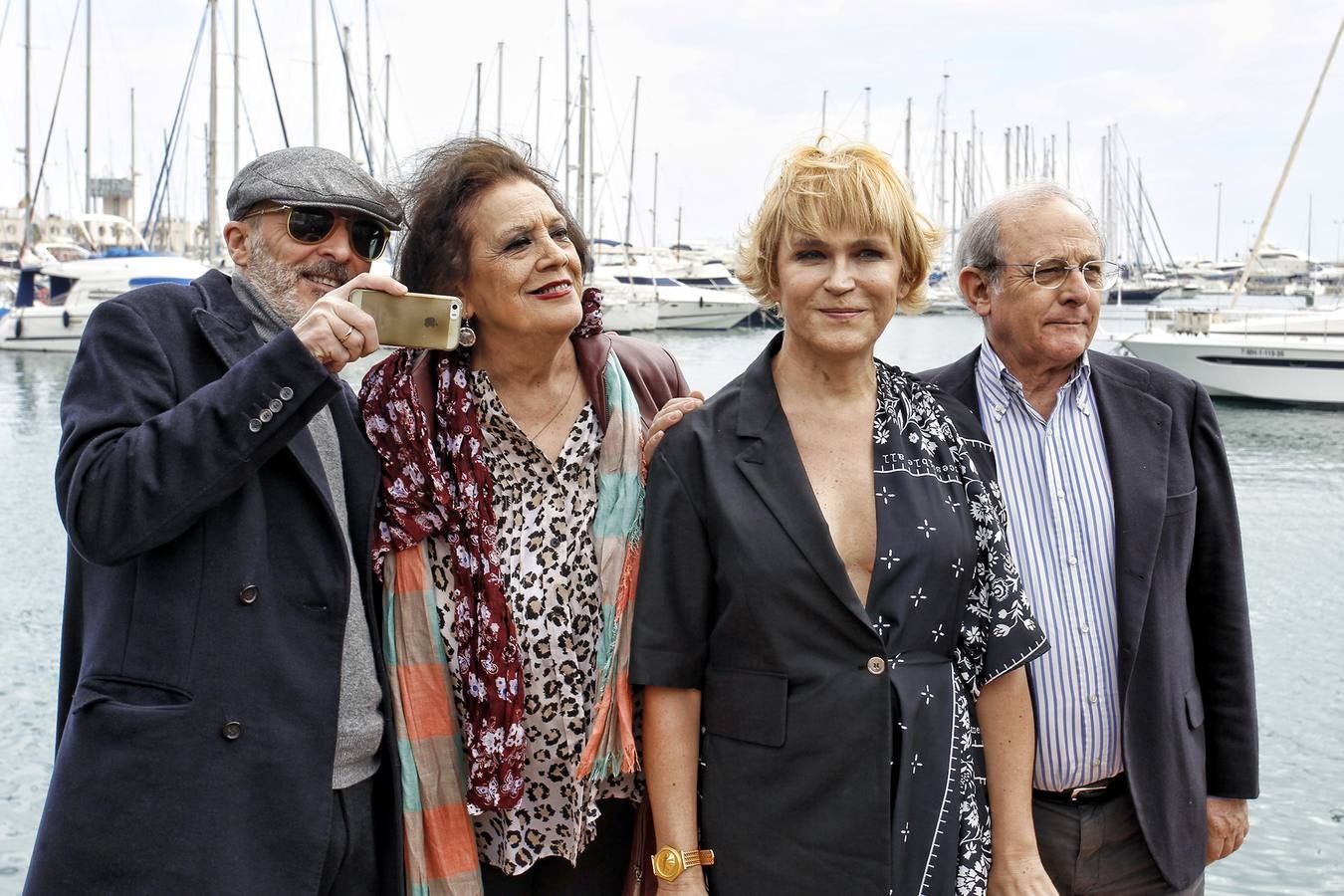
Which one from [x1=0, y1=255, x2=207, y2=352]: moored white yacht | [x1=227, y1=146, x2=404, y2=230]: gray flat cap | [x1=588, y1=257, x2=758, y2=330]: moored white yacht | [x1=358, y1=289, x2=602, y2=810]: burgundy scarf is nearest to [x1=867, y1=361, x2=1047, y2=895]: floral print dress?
[x1=358, y1=289, x2=602, y2=810]: burgundy scarf

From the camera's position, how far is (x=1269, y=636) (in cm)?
834

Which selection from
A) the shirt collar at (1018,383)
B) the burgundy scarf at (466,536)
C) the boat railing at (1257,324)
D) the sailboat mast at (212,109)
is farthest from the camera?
the sailboat mast at (212,109)

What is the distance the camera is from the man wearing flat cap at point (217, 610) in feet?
6.46

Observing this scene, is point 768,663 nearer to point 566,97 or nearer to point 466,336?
point 466,336

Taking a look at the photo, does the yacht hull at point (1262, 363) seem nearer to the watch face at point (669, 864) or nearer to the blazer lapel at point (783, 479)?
the blazer lapel at point (783, 479)

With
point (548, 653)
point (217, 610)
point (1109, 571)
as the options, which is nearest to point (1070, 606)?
point (1109, 571)

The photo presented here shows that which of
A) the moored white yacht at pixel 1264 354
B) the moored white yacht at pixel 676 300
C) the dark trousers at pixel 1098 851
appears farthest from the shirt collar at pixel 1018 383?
the moored white yacht at pixel 676 300

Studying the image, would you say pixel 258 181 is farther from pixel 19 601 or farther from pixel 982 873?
pixel 19 601

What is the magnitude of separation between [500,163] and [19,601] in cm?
811

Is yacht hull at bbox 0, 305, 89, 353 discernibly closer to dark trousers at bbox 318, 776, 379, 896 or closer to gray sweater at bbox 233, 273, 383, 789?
gray sweater at bbox 233, 273, 383, 789

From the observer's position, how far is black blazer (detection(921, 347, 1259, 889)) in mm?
2416

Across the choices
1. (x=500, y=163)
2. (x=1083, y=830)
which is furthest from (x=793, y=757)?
(x=500, y=163)

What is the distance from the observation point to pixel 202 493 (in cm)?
195

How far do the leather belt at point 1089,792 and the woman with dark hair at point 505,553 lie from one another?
34.7 inches
